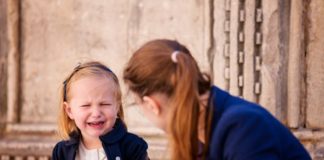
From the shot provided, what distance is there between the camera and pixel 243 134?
5.57 ft

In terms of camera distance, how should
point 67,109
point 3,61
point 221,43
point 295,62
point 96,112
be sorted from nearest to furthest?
point 96,112 → point 67,109 → point 295,62 → point 221,43 → point 3,61

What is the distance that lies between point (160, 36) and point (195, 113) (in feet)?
7.76

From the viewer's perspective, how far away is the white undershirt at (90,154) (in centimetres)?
248

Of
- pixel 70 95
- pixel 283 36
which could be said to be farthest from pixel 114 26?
pixel 70 95

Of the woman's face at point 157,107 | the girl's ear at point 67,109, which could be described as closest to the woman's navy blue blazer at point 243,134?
the woman's face at point 157,107

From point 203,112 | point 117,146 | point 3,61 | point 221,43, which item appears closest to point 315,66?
point 221,43

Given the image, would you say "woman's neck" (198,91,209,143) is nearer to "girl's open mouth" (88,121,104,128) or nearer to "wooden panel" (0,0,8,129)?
"girl's open mouth" (88,121,104,128)

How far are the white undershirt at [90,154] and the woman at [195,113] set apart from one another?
725 millimetres

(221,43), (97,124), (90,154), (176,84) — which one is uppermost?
(176,84)

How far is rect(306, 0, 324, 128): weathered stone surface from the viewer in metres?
3.78

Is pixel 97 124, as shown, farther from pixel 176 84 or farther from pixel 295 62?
pixel 295 62

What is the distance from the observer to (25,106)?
445 centimetres

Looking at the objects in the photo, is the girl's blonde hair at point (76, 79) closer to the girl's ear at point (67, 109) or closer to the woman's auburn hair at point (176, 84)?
the girl's ear at point (67, 109)

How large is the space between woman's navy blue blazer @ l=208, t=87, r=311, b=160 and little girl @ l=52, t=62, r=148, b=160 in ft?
2.37
